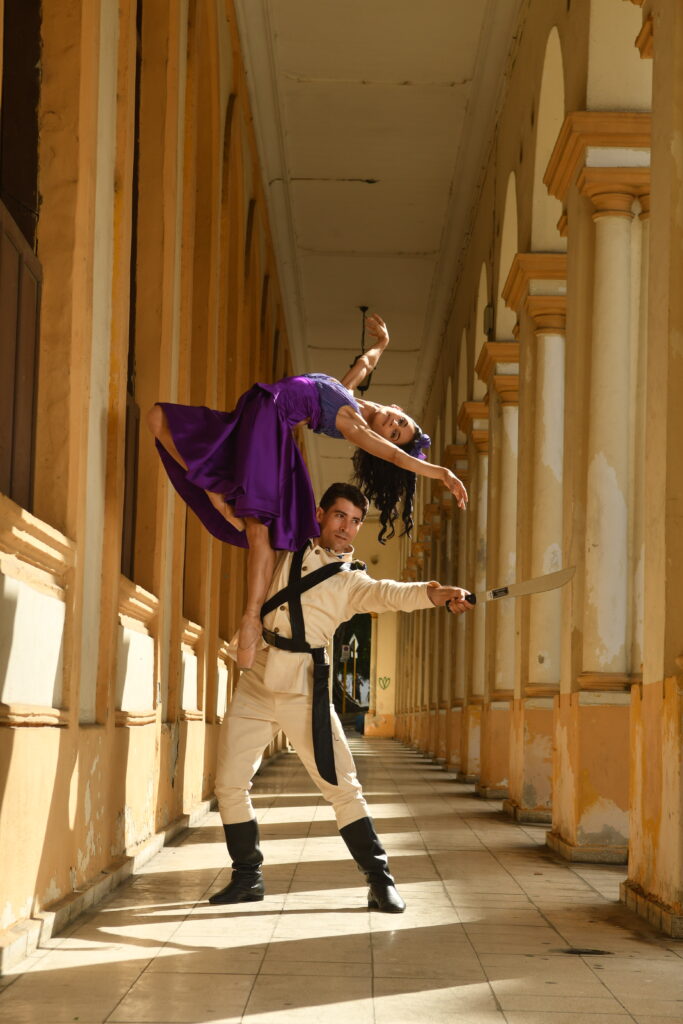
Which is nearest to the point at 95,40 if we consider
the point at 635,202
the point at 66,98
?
the point at 66,98

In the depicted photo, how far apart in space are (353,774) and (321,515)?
47.7 inches

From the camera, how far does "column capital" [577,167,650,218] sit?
918 centimetres

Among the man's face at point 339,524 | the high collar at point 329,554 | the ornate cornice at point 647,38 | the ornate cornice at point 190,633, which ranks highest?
the ornate cornice at point 647,38

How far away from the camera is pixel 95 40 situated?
653 centimetres

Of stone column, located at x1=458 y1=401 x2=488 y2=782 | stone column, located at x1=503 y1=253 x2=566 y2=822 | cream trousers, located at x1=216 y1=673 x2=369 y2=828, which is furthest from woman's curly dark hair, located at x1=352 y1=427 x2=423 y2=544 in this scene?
stone column, located at x1=458 y1=401 x2=488 y2=782

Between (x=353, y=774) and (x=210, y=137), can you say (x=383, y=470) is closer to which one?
(x=353, y=774)

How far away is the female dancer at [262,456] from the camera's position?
21.2 ft

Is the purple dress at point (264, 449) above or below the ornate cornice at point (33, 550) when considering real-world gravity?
above

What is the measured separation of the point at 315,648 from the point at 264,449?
99 centimetres

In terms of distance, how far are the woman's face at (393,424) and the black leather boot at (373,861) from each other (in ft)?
6.08

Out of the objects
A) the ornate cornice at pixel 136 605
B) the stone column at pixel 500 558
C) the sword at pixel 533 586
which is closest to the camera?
the sword at pixel 533 586

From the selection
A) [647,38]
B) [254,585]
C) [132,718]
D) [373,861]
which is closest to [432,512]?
[132,718]

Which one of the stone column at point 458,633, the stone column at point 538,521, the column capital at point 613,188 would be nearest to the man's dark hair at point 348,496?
the column capital at point 613,188

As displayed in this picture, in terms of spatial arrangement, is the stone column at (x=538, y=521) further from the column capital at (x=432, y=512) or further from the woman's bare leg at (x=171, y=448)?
the column capital at (x=432, y=512)
